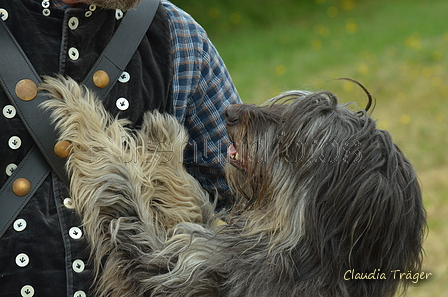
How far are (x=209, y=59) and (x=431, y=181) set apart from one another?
5526mm

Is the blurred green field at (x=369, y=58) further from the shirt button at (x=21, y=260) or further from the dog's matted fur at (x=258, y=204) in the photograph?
the shirt button at (x=21, y=260)

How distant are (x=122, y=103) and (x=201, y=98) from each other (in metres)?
0.42

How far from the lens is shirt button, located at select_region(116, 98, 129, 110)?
252 cm

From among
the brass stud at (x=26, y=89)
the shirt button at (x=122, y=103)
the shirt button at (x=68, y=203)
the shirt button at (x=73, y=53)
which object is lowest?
the shirt button at (x=68, y=203)

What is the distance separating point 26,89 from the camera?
2.23 m

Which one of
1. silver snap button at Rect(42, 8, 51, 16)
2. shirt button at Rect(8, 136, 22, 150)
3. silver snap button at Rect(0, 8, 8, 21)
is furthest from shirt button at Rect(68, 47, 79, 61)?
shirt button at Rect(8, 136, 22, 150)

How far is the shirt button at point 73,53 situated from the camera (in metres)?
2.35

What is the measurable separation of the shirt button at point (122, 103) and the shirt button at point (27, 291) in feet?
2.65

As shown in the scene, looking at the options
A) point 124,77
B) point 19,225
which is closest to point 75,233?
point 19,225

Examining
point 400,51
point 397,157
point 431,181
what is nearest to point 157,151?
point 397,157

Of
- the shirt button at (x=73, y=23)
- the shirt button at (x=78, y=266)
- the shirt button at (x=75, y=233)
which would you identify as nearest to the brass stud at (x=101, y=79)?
the shirt button at (x=73, y=23)

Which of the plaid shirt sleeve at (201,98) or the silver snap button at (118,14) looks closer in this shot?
the silver snap button at (118,14)

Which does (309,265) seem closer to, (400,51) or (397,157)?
(397,157)

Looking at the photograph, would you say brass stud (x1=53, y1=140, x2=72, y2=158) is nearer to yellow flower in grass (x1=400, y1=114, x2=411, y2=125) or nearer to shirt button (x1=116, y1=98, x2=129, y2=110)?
shirt button (x1=116, y1=98, x2=129, y2=110)
